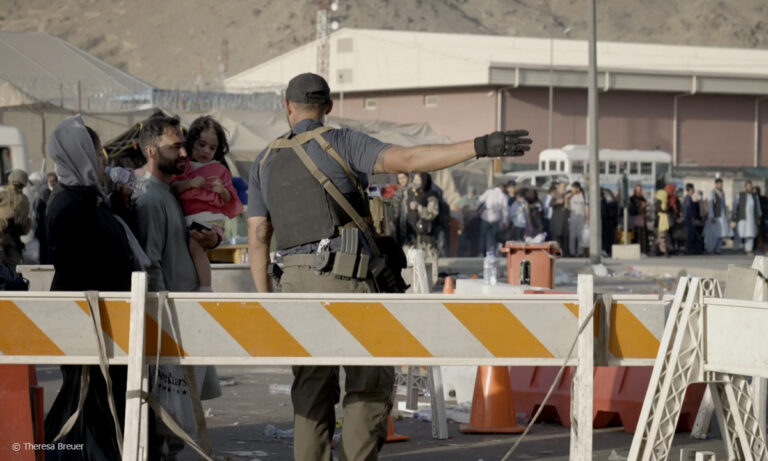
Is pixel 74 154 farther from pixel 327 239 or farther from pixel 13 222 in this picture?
pixel 13 222

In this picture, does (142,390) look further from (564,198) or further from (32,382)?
(564,198)

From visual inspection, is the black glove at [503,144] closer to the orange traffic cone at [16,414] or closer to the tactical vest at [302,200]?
the tactical vest at [302,200]

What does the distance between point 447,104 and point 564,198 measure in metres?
35.3

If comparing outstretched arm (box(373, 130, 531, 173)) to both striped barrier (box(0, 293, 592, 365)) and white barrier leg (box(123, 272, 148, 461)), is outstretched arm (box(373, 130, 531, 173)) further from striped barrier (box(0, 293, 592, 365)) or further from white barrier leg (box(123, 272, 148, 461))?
white barrier leg (box(123, 272, 148, 461))

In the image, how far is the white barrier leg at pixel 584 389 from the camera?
17.1 ft

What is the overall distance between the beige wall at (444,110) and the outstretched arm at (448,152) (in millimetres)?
55670

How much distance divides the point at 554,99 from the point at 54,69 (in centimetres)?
2581

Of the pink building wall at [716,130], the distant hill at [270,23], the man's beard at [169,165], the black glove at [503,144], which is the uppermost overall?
the distant hill at [270,23]

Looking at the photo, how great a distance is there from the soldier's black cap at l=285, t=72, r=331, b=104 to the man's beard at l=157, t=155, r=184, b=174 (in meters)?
0.92

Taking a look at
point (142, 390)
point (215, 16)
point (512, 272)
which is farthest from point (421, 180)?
point (215, 16)

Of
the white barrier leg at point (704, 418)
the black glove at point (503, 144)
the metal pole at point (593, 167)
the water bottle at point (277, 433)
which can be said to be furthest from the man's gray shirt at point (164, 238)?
the metal pole at point (593, 167)

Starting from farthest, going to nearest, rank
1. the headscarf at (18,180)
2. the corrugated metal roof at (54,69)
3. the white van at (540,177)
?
the corrugated metal roof at (54,69), the white van at (540,177), the headscarf at (18,180)

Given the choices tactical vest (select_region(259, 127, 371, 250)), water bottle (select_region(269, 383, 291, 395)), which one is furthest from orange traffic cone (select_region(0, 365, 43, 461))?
water bottle (select_region(269, 383, 291, 395))

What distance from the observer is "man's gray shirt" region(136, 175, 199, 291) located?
21.7 ft
